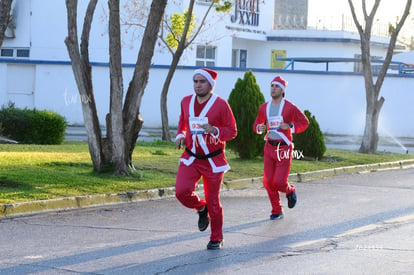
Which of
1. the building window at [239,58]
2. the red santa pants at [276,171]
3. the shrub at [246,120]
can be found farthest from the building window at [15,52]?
the red santa pants at [276,171]

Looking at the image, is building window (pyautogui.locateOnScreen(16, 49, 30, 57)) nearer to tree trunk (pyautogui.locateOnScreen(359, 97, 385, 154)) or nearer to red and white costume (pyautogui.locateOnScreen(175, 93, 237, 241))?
tree trunk (pyautogui.locateOnScreen(359, 97, 385, 154))

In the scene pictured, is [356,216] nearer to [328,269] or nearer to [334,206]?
[334,206]

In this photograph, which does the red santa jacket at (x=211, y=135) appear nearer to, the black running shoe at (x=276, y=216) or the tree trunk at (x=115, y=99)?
the black running shoe at (x=276, y=216)

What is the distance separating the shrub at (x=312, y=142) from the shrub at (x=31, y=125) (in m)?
5.86

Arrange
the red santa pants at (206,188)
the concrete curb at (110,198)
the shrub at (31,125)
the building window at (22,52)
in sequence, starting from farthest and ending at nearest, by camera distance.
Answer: the building window at (22,52), the shrub at (31,125), the concrete curb at (110,198), the red santa pants at (206,188)

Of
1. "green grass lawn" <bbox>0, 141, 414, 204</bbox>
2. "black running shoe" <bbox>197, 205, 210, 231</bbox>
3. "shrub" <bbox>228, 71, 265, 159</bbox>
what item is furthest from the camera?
"shrub" <bbox>228, 71, 265, 159</bbox>

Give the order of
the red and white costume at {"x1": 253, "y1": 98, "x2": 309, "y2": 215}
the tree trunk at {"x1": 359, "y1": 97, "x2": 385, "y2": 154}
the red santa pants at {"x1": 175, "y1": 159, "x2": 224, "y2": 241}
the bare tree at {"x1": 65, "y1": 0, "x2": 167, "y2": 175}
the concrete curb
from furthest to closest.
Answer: the tree trunk at {"x1": 359, "y1": 97, "x2": 385, "y2": 154} < the bare tree at {"x1": 65, "y1": 0, "x2": 167, "y2": 175} < the red and white costume at {"x1": 253, "y1": 98, "x2": 309, "y2": 215} < the concrete curb < the red santa pants at {"x1": 175, "y1": 159, "x2": 224, "y2": 241}

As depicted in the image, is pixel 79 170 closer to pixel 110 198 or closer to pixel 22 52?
pixel 110 198

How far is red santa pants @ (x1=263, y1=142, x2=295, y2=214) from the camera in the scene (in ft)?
40.1

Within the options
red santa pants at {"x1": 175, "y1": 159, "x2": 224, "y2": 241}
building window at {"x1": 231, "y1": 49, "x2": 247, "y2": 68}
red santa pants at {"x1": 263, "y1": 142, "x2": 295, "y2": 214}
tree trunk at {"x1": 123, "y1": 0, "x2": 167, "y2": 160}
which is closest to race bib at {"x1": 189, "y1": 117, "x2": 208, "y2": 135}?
red santa pants at {"x1": 175, "y1": 159, "x2": 224, "y2": 241}

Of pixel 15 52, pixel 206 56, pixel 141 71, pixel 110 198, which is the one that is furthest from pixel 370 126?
pixel 15 52

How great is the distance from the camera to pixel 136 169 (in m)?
16.9

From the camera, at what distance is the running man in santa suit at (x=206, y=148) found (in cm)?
968

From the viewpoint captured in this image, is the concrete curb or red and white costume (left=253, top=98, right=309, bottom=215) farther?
red and white costume (left=253, top=98, right=309, bottom=215)
